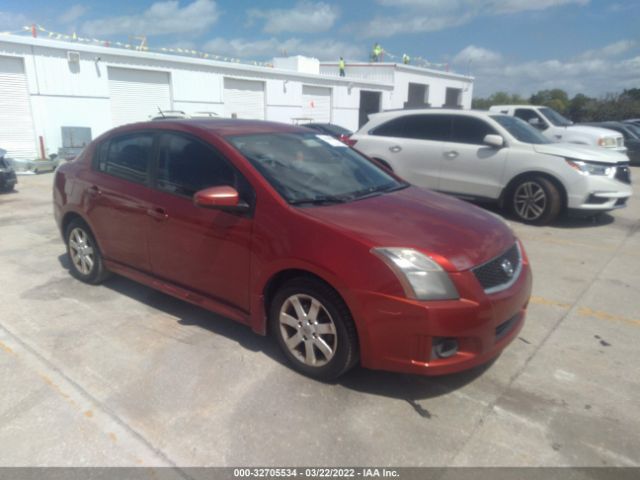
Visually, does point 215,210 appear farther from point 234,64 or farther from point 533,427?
point 234,64

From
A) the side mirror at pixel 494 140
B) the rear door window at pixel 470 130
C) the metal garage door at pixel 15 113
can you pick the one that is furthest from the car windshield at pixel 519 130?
the metal garage door at pixel 15 113

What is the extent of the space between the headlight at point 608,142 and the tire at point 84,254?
1278 cm

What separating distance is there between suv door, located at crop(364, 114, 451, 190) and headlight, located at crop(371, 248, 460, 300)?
5838 millimetres

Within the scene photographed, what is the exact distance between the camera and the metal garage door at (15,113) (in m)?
14.6

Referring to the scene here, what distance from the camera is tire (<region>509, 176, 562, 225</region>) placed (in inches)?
288

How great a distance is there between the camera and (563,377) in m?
3.22

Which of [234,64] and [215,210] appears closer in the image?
[215,210]

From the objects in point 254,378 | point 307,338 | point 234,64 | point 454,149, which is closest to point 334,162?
point 307,338

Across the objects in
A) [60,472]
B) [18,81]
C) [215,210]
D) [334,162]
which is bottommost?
[60,472]

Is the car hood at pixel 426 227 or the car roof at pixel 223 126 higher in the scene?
the car roof at pixel 223 126

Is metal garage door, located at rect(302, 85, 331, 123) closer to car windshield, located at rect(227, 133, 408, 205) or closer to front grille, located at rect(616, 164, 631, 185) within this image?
front grille, located at rect(616, 164, 631, 185)

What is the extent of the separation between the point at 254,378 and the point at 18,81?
15.8m

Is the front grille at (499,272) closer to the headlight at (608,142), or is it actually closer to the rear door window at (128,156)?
the rear door window at (128,156)

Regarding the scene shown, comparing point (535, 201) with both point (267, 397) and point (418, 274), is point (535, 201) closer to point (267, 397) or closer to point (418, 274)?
point (418, 274)
